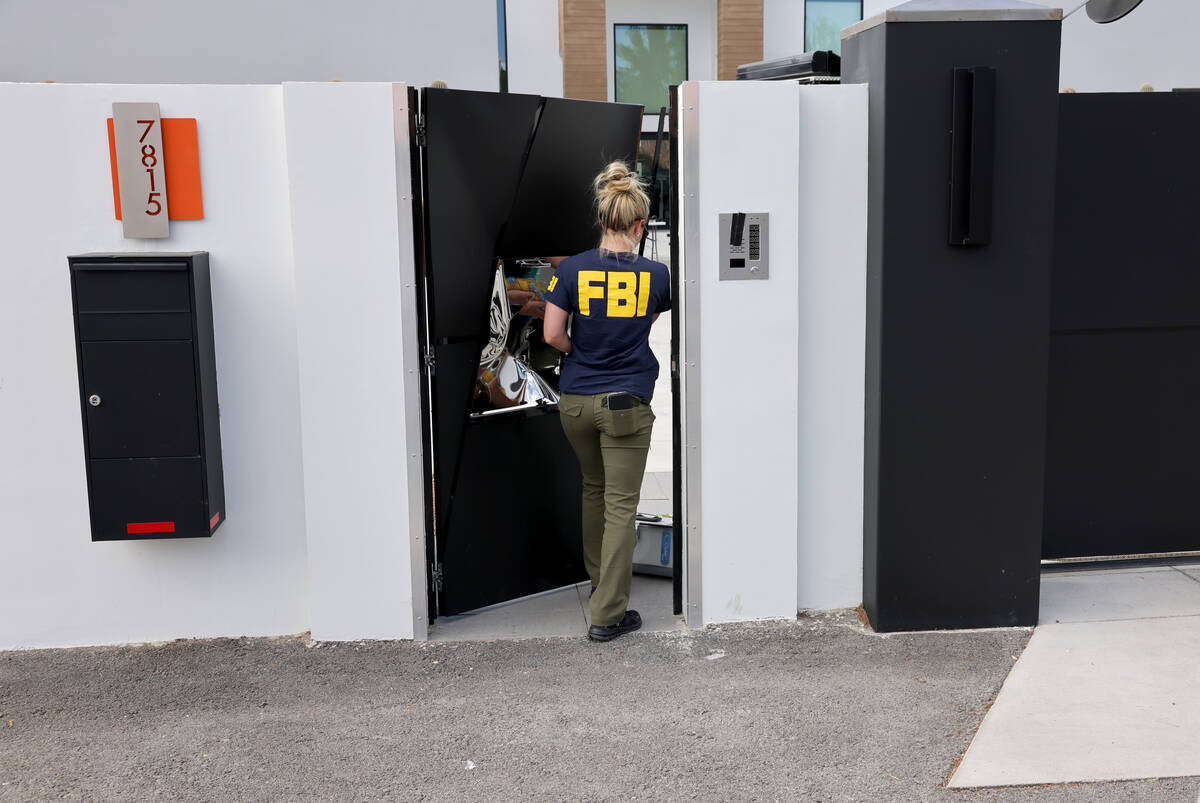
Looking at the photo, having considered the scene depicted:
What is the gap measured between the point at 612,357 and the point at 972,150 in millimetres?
1605

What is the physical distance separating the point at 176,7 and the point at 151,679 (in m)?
6.43

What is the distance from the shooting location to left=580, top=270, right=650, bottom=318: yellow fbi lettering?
4223 millimetres

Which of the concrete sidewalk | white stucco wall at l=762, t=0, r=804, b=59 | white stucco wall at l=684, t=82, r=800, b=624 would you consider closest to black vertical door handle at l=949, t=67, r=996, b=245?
white stucco wall at l=684, t=82, r=800, b=624

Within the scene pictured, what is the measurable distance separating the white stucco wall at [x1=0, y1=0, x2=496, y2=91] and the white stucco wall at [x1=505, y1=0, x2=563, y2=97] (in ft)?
19.0

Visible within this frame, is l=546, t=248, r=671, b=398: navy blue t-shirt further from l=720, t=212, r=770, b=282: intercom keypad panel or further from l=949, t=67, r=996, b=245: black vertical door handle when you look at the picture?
l=949, t=67, r=996, b=245: black vertical door handle

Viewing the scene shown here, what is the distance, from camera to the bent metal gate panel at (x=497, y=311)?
4.35m

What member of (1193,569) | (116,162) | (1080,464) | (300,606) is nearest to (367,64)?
(116,162)

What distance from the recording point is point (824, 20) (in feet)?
56.9

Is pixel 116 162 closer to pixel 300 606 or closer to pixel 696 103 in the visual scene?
pixel 300 606

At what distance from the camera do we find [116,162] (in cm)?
414

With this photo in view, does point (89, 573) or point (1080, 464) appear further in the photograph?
point (1080, 464)

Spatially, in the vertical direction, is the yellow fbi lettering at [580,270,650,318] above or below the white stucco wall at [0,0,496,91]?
below

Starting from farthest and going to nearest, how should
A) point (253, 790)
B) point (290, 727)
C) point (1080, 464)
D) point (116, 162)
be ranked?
point (1080, 464)
point (116, 162)
point (290, 727)
point (253, 790)

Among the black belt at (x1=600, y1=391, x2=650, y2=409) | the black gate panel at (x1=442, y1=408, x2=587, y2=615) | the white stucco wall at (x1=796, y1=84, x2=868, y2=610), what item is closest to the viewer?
the black belt at (x1=600, y1=391, x2=650, y2=409)
